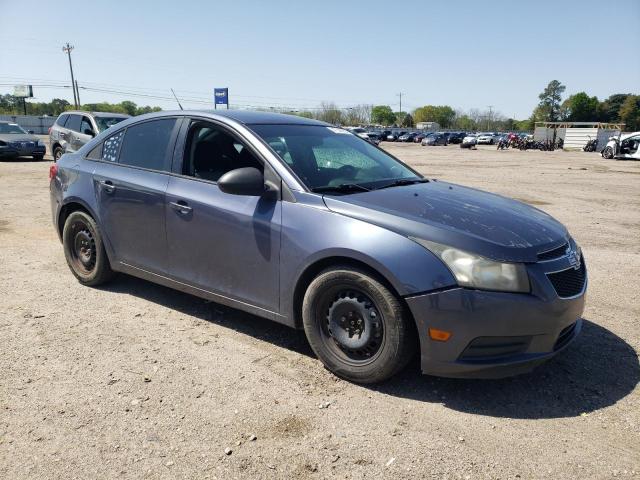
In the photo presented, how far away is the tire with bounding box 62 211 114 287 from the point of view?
4844 mm

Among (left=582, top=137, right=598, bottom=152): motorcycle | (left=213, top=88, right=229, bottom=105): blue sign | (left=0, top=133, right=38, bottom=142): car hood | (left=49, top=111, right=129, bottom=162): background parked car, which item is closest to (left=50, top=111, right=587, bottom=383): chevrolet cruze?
(left=49, top=111, right=129, bottom=162): background parked car

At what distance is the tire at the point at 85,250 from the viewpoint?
4844mm

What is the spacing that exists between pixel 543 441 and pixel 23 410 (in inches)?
112

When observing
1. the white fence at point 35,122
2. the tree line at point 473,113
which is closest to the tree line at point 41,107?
the tree line at point 473,113

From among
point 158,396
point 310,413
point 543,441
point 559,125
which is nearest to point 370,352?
point 310,413

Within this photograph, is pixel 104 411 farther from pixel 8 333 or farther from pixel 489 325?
pixel 489 325

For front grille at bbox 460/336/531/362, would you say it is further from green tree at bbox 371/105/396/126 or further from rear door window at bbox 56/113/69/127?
green tree at bbox 371/105/396/126

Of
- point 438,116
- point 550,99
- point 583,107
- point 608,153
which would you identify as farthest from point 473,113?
point 608,153

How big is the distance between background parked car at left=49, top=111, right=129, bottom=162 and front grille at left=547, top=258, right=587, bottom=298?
13492 millimetres

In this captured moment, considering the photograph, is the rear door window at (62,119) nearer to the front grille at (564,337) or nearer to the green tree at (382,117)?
the front grille at (564,337)

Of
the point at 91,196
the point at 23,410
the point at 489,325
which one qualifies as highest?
the point at 91,196

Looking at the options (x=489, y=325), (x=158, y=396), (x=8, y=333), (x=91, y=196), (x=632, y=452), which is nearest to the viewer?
(x=632, y=452)

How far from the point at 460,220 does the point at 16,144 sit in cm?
2088

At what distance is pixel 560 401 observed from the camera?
10.3ft
